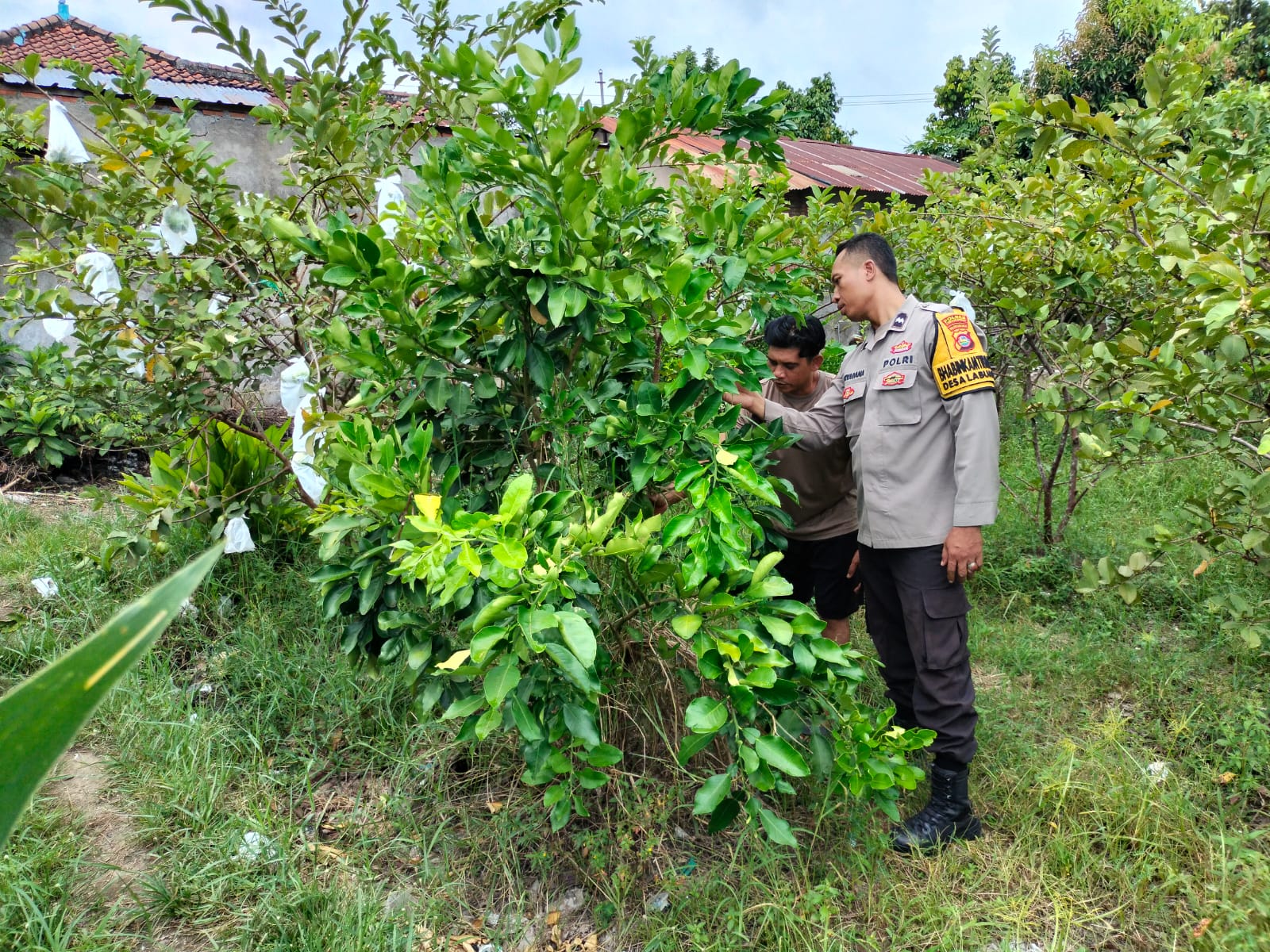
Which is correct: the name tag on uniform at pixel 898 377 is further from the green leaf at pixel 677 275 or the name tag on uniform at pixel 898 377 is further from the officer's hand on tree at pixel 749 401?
the green leaf at pixel 677 275

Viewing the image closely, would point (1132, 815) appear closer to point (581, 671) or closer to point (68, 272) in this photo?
point (581, 671)

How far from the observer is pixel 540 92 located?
159 cm

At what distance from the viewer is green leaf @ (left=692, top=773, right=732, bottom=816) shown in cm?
172

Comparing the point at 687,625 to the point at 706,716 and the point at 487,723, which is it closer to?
the point at 706,716

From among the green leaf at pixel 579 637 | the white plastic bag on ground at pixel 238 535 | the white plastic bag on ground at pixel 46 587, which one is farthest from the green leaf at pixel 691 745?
the white plastic bag on ground at pixel 46 587

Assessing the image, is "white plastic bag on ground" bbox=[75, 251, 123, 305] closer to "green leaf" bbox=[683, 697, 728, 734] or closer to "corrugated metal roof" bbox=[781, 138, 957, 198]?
"green leaf" bbox=[683, 697, 728, 734]

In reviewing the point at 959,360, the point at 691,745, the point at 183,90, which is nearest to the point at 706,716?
the point at 691,745

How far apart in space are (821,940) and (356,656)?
1.36 m

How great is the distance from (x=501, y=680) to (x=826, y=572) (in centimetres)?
177

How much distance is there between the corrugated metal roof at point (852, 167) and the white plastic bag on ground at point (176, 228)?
190 inches

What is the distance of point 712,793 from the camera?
1.75 meters

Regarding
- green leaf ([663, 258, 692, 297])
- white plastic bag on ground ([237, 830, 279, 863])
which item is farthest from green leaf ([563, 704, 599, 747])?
white plastic bag on ground ([237, 830, 279, 863])

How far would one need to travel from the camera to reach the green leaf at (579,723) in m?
1.67

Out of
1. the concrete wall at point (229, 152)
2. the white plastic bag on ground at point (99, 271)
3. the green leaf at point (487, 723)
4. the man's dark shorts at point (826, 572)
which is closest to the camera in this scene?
the green leaf at point (487, 723)
